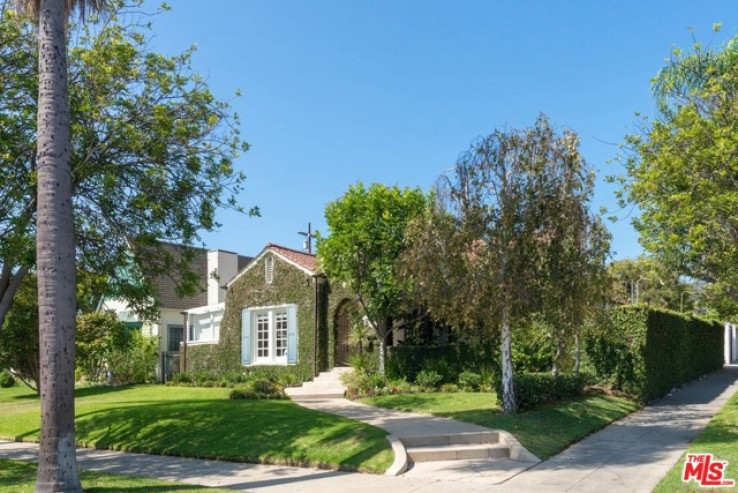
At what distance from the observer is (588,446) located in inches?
496

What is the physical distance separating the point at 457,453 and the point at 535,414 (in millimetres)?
3405

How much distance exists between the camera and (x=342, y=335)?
24109 mm

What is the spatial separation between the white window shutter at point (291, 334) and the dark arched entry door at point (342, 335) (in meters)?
1.66

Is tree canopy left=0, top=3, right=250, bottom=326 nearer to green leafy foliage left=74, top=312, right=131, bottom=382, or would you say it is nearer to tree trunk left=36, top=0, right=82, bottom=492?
tree trunk left=36, top=0, right=82, bottom=492

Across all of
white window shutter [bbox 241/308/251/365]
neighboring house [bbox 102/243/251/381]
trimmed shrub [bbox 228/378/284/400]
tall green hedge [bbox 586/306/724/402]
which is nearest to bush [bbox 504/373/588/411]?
tall green hedge [bbox 586/306/724/402]

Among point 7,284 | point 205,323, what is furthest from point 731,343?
point 7,284

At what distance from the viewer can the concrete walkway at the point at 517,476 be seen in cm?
959

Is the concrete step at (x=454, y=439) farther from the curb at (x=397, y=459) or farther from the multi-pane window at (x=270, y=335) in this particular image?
the multi-pane window at (x=270, y=335)

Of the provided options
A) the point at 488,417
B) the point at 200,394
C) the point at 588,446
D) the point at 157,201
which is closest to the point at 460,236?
the point at 488,417

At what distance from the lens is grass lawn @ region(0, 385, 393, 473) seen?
1152 centimetres

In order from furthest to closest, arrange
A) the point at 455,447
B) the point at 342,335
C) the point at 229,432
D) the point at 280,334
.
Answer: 1. the point at 280,334
2. the point at 342,335
3. the point at 229,432
4. the point at 455,447

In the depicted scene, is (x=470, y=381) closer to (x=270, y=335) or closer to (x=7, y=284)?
(x=270, y=335)

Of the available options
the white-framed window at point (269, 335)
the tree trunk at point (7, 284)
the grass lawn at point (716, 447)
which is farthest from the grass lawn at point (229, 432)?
the white-framed window at point (269, 335)

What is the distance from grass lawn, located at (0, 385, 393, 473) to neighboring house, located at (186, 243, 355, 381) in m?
5.34
